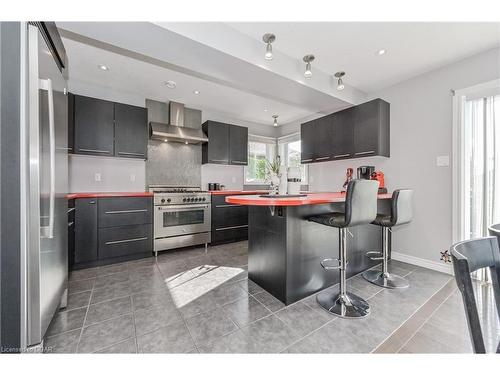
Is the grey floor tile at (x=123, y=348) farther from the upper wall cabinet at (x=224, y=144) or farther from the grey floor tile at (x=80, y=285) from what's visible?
the upper wall cabinet at (x=224, y=144)

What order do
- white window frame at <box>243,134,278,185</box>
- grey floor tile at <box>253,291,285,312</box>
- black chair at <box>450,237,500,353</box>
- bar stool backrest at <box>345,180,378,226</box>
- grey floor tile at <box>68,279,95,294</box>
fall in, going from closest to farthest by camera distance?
black chair at <box>450,237,500,353</box>
bar stool backrest at <box>345,180,378,226</box>
grey floor tile at <box>253,291,285,312</box>
grey floor tile at <box>68,279,95,294</box>
white window frame at <box>243,134,278,185</box>

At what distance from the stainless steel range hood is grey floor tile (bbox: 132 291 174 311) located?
2.39 m

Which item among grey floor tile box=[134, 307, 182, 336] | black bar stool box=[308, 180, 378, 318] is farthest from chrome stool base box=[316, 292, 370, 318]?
grey floor tile box=[134, 307, 182, 336]

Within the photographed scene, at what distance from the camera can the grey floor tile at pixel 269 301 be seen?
5.80ft

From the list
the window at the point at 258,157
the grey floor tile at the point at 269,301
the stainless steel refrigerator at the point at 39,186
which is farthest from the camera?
the window at the point at 258,157

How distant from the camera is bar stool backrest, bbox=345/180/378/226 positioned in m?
1.56

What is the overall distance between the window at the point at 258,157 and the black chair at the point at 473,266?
4.23 meters

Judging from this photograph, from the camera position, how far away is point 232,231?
3777 mm

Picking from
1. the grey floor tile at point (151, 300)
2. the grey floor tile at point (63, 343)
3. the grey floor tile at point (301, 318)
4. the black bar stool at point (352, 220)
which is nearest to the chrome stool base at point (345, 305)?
the black bar stool at point (352, 220)

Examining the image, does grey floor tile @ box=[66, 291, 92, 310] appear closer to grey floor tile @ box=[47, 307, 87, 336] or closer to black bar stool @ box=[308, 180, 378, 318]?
grey floor tile @ box=[47, 307, 87, 336]

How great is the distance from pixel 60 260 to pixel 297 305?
1.93 m

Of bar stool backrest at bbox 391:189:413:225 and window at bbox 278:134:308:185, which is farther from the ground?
window at bbox 278:134:308:185

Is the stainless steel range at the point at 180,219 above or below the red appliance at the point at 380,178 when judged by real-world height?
below
